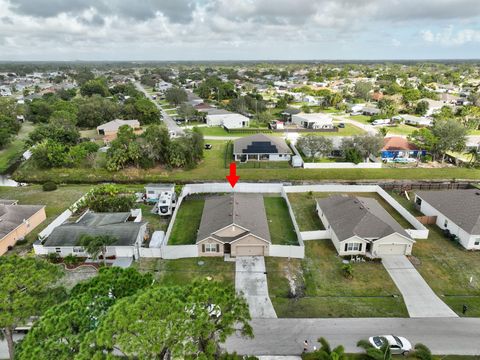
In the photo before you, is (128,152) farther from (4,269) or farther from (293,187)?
(4,269)

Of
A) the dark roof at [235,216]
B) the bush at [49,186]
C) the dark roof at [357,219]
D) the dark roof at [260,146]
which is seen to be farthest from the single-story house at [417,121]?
the bush at [49,186]

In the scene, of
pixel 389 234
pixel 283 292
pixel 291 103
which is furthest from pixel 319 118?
pixel 283 292

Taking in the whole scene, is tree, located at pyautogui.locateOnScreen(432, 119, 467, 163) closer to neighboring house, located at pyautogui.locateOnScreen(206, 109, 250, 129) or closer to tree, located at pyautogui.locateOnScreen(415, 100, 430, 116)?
tree, located at pyautogui.locateOnScreen(415, 100, 430, 116)

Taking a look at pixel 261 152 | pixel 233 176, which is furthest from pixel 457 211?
pixel 261 152

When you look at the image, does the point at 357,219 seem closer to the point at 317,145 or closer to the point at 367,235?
the point at 367,235

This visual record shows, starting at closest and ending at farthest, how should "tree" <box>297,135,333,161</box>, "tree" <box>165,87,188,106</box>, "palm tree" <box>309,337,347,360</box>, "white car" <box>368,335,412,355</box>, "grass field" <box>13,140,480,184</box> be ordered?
1. "palm tree" <box>309,337,347,360</box>
2. "white car" <box>368,335,412,355</box>
3. "grass field" <box>13,140,480,184</box>
4. "tree" <box>297,135,333,161</box>
5. "tree" <box>165,87,188,106</box>

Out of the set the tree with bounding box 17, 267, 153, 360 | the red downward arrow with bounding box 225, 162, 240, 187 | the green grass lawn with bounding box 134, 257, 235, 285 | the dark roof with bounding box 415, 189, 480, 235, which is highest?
the tree with bounding box 17, 267, 153, 360

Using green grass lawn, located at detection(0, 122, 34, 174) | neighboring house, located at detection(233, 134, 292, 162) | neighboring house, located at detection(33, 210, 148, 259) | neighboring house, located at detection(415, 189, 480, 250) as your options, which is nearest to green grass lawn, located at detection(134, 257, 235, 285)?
neighboring house, located at detection(33, 210, 148, 259)
